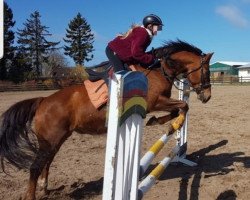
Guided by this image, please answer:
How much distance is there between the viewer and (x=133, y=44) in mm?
A: 6051

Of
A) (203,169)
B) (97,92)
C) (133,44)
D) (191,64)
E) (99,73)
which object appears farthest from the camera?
(203,169)

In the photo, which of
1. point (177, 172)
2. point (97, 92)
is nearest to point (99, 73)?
point (97, 92)

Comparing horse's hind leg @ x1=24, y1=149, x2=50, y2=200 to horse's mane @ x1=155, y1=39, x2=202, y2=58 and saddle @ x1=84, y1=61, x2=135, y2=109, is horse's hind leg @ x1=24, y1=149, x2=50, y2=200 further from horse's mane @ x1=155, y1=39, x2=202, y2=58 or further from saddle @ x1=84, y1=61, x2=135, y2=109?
horse's mane @ x1=155, y1=39, x2=202, y2=58

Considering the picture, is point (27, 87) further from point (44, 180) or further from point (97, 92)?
point (97, 92)

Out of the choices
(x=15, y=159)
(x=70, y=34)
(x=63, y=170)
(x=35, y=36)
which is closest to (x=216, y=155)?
(x=63, y=170)

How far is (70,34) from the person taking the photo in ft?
252

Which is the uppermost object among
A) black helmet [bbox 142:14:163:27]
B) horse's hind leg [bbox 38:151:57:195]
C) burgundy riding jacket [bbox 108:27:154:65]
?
black helmet [bbox 142:14:163:27]

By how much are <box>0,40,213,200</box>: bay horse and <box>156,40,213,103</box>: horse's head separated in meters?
0.20

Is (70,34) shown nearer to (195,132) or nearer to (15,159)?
(195,132)

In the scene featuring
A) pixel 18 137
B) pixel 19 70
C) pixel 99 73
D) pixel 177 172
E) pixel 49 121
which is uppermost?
pixel 19 70

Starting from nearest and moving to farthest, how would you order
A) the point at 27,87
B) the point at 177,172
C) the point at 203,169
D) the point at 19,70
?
the point at 177,172, the point at 203,169, the point at 27,87, the point at 19,70

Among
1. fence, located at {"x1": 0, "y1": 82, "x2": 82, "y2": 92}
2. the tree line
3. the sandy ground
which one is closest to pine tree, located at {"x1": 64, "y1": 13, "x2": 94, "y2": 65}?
the tree line

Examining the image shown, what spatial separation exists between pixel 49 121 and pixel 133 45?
1606mm

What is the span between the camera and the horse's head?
6.84 meters
